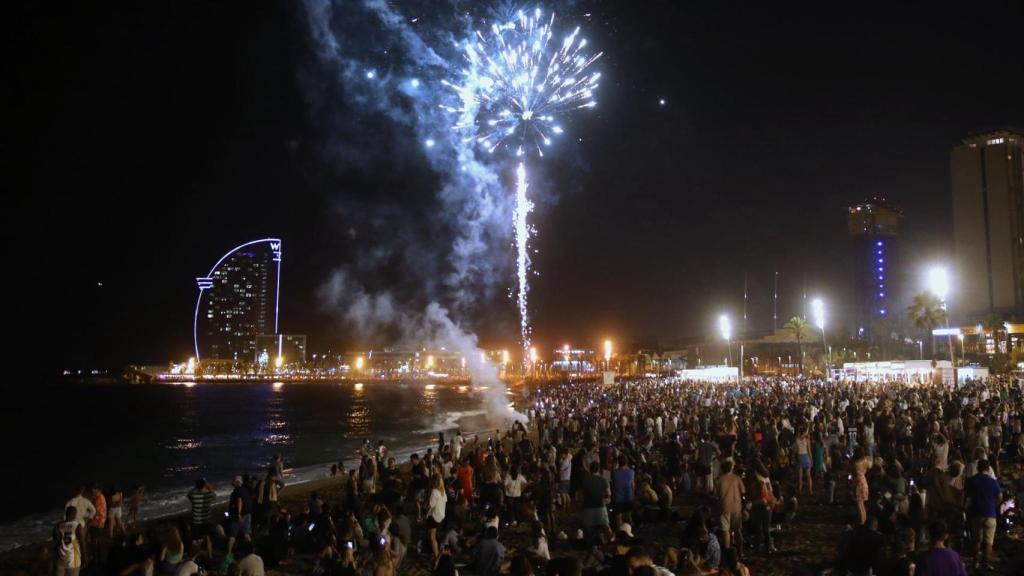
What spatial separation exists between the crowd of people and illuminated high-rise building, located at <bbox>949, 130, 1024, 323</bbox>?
9346 cm

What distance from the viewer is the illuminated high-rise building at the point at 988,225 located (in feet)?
314

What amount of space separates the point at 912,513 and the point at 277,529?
9925mm

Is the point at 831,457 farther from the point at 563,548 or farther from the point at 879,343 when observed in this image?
the point at 879,343

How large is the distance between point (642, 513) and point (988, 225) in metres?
107

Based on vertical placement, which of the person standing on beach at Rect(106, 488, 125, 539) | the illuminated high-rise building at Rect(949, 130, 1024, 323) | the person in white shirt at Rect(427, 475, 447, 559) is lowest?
the person standing on beach at Rect(106, 488, 125, 539)

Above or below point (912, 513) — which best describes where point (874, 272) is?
above

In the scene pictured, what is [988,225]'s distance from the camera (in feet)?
320

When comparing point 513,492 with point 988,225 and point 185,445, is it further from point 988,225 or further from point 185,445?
point 988,225

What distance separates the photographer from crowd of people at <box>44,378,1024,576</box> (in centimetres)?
798

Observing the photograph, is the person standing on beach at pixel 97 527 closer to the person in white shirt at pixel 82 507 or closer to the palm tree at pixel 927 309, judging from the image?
the person in white shirt at pixel 82 507

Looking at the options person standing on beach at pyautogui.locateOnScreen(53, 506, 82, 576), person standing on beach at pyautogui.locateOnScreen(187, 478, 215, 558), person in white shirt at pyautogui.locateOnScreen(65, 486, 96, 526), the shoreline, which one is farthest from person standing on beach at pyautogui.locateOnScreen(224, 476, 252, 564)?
the shoreline

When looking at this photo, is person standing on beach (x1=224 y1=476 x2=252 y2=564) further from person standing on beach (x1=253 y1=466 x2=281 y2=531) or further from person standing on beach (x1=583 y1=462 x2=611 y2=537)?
person standing on beach (x1=583 y1=462 x2=611 y2=537)

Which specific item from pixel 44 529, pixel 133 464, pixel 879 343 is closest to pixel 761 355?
pixel 879 343

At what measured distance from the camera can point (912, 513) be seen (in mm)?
9195
